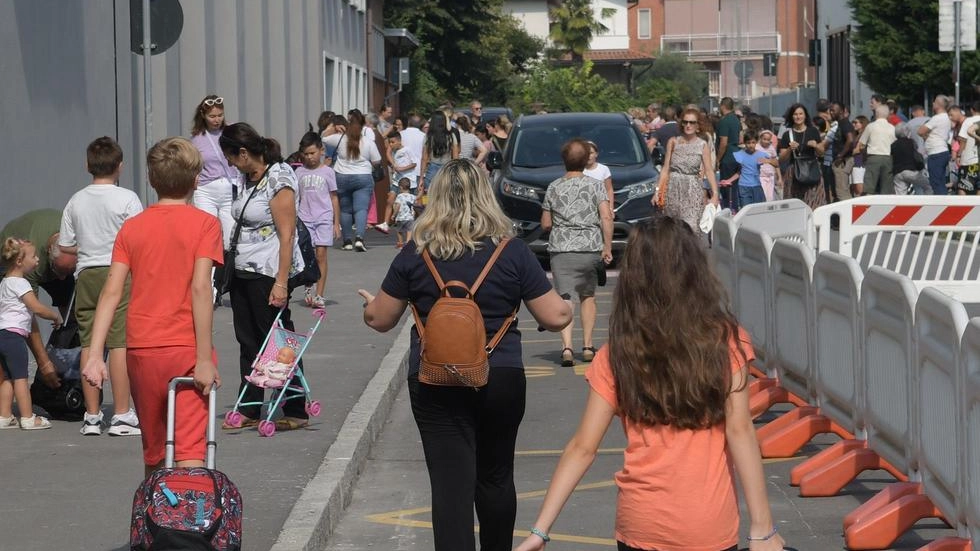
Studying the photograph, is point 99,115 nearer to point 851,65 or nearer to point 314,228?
point 314,228

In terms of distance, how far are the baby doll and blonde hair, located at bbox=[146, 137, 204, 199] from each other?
292 centimetres

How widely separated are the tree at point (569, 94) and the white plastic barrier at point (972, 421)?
4898 centimetres

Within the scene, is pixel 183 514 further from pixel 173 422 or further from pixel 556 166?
pixel 556 166

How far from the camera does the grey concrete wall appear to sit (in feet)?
41.5

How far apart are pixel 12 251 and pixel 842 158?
64.2ft

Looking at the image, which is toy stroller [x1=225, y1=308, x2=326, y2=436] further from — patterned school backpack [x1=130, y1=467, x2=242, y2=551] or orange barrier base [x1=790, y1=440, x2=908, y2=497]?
patterned school backpack [x1=130, y1=467, x2=242, y2=551]

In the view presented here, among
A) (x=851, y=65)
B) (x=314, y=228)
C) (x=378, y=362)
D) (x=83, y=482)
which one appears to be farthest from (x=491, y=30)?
(x=83, y=482)

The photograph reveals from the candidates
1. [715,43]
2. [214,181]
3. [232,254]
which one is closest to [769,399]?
[232,254]

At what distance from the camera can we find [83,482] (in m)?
8.02

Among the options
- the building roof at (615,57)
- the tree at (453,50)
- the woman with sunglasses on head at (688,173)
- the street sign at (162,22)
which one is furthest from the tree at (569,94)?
the building roof at (615,57)

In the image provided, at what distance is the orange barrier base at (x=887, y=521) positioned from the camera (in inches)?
274

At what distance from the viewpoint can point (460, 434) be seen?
19.5 feet

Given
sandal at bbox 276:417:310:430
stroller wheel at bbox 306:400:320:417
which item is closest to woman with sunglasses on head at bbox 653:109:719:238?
stroller wheel at bbox 306:400:320:417

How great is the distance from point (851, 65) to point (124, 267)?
65.1 m
